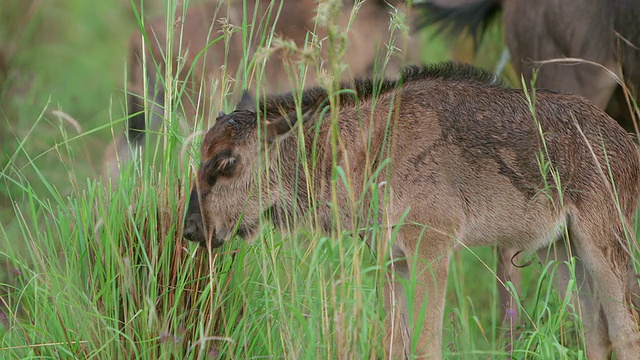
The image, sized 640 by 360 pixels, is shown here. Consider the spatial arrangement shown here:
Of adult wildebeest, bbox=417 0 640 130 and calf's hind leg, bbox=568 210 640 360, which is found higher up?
adult wildebeest, bbox=417 0 640 130

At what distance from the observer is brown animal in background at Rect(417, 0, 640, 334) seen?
6.22 metres

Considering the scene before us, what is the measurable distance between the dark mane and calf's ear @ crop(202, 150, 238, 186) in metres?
0.28

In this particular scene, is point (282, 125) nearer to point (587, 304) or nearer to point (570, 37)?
point (587, 304)

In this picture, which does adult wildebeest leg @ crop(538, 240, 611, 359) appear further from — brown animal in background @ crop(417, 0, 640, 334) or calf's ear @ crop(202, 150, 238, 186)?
calf's ear @ crop(202, 150, 238, 186)

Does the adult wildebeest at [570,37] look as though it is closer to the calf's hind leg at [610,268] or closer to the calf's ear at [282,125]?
the calf's hind leg at [610,268]

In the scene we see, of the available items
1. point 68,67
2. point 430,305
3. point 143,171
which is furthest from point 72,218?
point 68,67

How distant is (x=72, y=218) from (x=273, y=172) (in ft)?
2.69

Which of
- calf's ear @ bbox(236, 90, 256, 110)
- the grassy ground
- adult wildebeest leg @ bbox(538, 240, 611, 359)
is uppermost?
calf's ear @ bbox(236, 90, 256, 110)

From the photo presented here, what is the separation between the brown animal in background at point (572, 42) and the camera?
6.22 m

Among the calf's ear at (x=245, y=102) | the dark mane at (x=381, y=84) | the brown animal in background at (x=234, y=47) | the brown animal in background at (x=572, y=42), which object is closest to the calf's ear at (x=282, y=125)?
the dark mane at (x=381, y=84)

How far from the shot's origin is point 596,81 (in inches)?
245

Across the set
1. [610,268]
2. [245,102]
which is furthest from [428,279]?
[245,102]

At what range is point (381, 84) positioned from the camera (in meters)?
4.49

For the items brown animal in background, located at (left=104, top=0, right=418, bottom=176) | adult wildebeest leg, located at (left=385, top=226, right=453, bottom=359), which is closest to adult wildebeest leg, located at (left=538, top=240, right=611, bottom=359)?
adult wildebeest leg, located at (left=385, top=226, right=453, bottom=359)
